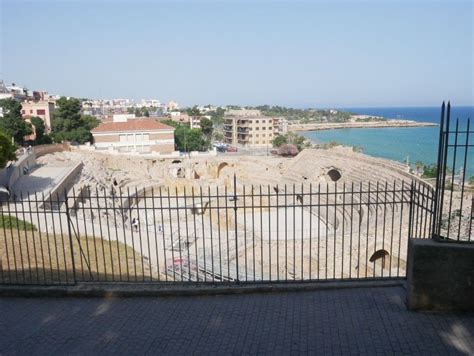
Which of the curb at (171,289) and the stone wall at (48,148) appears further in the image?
the stone wall at (48,148)

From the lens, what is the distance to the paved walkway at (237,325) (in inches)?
221

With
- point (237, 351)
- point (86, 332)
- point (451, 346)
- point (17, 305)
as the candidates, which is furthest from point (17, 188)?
point (451, 346)

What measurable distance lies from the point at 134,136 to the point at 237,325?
4828 cm

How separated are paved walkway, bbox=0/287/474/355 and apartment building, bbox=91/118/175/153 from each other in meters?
45.7

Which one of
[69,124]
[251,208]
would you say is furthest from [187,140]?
[251,208]

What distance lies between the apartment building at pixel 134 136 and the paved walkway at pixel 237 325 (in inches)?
1800

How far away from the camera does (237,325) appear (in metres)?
6.34

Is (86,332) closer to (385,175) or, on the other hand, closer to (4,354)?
(4,354)

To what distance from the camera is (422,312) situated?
6.34 meters

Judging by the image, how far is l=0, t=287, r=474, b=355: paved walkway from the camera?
5609 mm

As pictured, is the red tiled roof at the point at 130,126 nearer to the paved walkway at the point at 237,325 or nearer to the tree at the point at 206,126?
the tree at the point at 206,126

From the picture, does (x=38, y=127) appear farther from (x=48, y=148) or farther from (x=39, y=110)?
(x=39, y=110)

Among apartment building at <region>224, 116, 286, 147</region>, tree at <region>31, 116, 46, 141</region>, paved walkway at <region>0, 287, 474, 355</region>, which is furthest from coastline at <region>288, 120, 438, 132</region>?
paved walkway at <region>0, 287, 474, 355</region>

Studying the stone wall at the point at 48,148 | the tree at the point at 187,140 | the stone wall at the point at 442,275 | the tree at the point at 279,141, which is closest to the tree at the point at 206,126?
the tree at the point at 279,141
